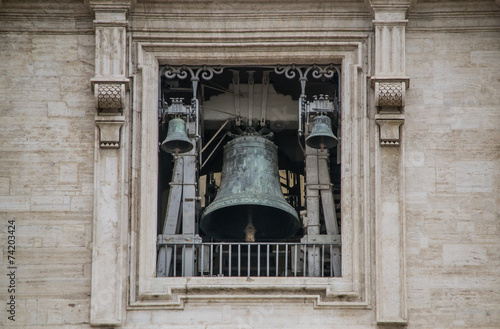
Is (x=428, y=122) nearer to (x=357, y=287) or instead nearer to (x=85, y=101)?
(x=357, y=287)

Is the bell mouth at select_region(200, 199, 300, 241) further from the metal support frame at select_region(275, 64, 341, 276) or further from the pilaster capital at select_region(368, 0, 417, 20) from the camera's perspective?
the pilaster capital at select_region(368, 0, 417, 20)

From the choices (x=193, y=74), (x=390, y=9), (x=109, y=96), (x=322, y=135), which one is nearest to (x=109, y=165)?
(x=109, y=96)

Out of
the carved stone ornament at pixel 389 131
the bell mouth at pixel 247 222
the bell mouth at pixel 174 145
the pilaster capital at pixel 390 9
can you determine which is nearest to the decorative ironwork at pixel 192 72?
the bell mouth at pixel 174 145

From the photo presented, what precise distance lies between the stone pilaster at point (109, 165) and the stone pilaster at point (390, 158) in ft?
9.74

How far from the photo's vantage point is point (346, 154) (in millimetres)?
23516

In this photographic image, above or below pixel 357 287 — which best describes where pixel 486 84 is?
above

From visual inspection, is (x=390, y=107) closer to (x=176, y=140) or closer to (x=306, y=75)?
(x=306, y=75)

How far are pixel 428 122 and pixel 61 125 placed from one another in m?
4.37

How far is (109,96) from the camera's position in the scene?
23.3 m

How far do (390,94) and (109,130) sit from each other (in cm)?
334

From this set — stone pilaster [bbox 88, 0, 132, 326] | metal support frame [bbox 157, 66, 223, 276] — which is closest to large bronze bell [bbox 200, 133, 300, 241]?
metal support frame [bbox 157, 66, 223, 276]

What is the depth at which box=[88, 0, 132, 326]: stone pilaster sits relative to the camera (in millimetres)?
22719

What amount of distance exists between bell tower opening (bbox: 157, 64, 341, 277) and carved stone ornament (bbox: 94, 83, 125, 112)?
830mm

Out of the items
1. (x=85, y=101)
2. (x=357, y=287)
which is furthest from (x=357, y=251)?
(x=85, y=101)
